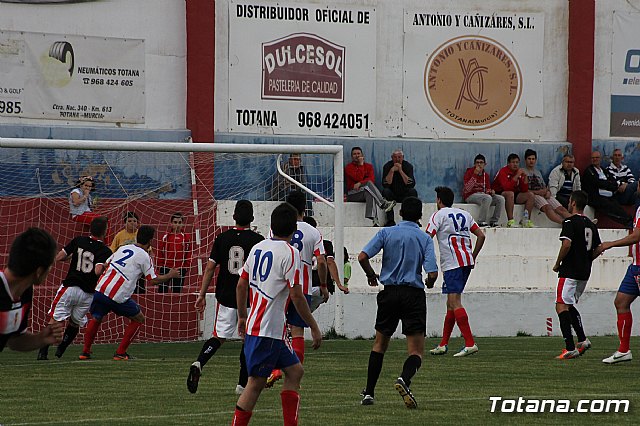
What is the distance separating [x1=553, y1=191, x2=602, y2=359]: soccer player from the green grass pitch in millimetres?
291

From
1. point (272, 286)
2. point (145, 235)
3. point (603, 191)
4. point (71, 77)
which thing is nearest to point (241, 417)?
point (272, 286)

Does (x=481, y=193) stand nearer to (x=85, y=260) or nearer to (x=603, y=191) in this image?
(x=603, y=191)

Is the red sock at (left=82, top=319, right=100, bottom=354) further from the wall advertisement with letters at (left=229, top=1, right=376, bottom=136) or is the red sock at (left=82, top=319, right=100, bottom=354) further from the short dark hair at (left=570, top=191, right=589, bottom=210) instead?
the wall advertisement with letters at (left=229, top=1, right=376, bottom=136)

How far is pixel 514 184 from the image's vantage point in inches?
969

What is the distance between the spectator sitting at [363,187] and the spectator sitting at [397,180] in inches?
9.7

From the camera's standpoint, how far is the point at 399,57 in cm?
2502

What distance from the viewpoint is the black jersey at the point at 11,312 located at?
6.66m

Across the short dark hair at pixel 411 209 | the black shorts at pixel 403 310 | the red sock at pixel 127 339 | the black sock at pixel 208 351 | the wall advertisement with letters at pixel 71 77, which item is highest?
the wall advertisement with letters at pixel 71 77

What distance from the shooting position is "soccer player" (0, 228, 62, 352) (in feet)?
21.6

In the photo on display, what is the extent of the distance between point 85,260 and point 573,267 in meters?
6.52

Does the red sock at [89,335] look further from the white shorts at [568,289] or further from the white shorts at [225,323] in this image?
the white shorts at [568,289]

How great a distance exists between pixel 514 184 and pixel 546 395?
43.9ft

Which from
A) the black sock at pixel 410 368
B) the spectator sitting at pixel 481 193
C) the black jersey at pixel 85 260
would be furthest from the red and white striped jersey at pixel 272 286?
the spectator sitting at pixel 481 193

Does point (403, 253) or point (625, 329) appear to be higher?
point (403, 253)
